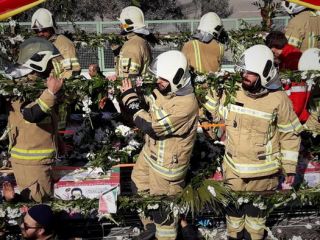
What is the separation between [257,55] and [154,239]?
2287 mm

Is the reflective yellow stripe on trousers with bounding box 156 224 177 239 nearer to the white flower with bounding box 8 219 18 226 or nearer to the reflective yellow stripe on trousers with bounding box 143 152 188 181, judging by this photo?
the reflective yellow stripe on trousers with bounding box 143 152 188 181

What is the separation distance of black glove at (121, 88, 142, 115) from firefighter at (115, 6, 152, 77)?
172 cm

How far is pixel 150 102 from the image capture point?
18.4ft

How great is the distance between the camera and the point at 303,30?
8797 mm

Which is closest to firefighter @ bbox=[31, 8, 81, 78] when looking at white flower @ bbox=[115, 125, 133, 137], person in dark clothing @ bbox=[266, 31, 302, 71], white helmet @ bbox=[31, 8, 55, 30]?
white helmet @ bbox=[31, 8, 55, 30]

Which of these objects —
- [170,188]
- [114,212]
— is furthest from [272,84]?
[114,212]

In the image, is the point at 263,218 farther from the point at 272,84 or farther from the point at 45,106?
the point at 45,106

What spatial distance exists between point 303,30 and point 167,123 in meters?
4.68

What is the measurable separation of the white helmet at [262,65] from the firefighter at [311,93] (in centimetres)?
108

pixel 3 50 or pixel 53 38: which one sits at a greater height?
pixel 53 38

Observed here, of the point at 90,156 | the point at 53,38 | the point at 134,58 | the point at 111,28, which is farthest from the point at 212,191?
the point at 111,28

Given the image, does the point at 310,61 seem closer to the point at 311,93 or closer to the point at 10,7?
the point at 311,93

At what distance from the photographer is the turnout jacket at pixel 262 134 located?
5.30 meters

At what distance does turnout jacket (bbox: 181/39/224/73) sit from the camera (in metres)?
7.98
